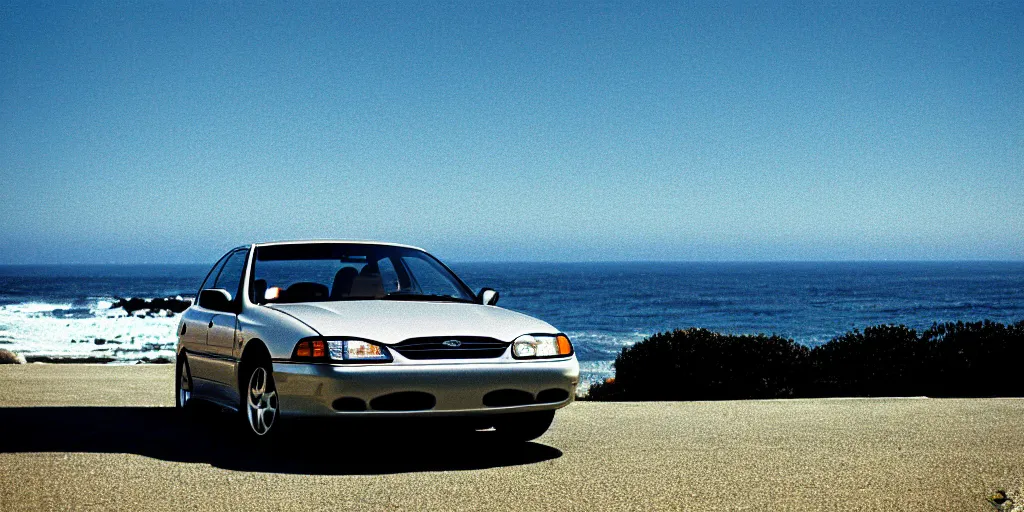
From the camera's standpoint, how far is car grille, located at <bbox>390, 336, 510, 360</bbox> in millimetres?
6820

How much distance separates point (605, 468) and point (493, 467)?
2.52ft

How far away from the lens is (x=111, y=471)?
271 inches

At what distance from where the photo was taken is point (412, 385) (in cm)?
673

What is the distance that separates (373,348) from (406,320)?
0.47 metres

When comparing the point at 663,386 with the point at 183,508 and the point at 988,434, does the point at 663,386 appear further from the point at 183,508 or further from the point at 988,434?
the point at 183,508

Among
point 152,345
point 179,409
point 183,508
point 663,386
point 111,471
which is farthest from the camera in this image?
point 152,345

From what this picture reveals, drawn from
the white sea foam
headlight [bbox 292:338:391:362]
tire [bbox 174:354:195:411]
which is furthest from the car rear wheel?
the white sea foam

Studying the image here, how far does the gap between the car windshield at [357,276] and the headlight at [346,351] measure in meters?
1.28

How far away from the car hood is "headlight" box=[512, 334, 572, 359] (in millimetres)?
43

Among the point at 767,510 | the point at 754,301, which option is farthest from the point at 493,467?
the point at 754,301

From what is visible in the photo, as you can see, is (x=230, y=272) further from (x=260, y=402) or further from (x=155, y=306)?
(x=155, y=306)

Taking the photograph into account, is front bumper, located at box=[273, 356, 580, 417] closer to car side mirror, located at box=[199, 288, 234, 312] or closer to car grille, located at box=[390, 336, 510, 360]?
car grille, located at box=[390, 336, 510, 360]

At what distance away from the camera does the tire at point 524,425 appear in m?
7.66

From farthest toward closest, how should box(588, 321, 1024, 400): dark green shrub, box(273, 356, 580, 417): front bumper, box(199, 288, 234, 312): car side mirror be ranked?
box(588, 321, 1024, 400): dark green shrub, box(199, 288, 234, 312): car side mirror, box(273, 356, 580, 417): front bumper
